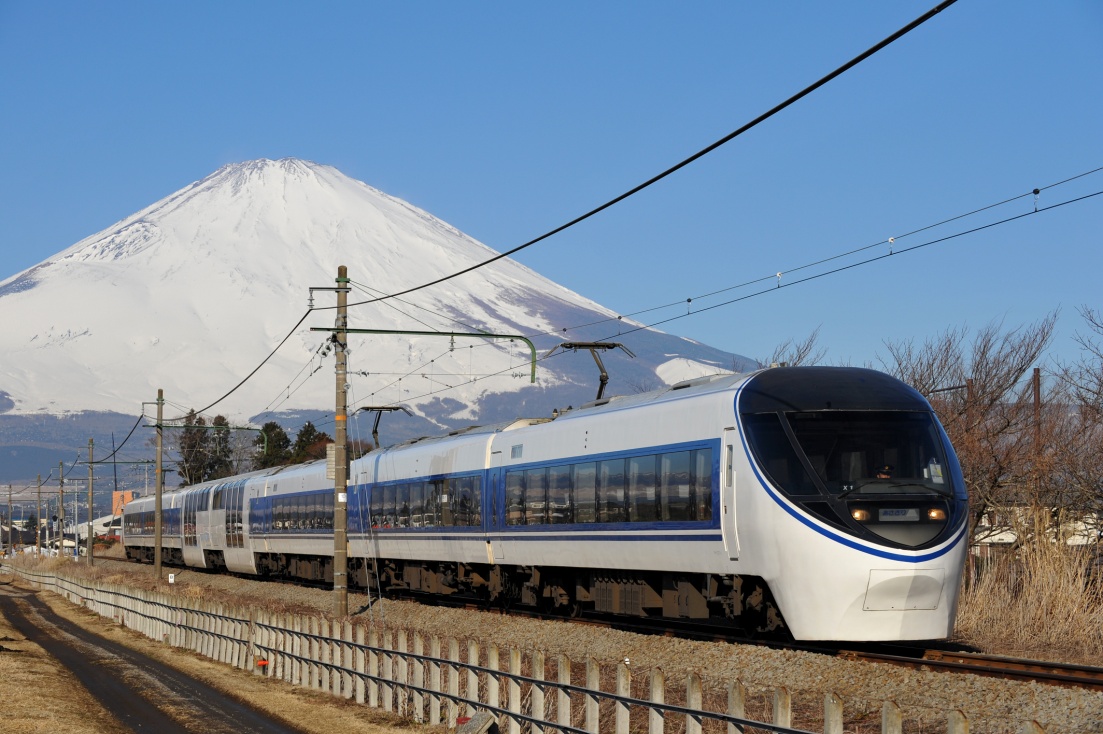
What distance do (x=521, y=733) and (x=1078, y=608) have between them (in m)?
8.29

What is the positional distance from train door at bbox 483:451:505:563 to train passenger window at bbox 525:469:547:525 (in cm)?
129

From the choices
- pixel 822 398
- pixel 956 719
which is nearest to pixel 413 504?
pixel 822 398

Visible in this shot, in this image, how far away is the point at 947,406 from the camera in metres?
39.3

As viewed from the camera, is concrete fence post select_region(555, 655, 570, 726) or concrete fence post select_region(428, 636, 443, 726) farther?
concrete fence post select_region(428, 636, 443, 726)

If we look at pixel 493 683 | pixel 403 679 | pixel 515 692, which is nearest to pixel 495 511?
pixel 403 679

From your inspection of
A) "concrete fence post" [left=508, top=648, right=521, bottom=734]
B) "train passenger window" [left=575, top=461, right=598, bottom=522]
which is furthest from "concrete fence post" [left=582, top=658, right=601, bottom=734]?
"train passenger window" [left=575, top=461, right=598, bottom=522]

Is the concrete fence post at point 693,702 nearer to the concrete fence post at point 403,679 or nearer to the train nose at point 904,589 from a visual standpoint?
the train nose at point 904,589

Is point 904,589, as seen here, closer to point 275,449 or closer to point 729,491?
point 729,491

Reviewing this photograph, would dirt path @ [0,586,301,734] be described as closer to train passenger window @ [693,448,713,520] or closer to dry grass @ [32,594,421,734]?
dry grass @ [32,594,421,734]

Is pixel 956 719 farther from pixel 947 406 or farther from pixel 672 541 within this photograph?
pixel 947 406

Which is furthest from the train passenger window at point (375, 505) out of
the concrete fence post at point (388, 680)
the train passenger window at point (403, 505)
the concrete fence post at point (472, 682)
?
the concrete fence post at point (472, 682)

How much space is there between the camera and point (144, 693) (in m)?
20.1

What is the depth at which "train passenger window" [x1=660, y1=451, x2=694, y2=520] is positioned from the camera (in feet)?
64.1

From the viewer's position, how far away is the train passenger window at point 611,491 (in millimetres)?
21672
